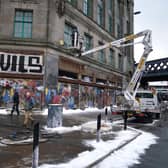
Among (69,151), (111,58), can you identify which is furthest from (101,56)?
(69,151)

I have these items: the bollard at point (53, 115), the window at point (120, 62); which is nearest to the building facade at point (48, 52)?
the bollard at point (53, 115)

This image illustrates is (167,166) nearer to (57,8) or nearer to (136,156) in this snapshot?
(136,156)

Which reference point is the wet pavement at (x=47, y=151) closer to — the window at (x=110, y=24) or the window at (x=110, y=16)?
the window at (x=110, y=24)

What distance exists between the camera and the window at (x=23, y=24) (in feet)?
75.2

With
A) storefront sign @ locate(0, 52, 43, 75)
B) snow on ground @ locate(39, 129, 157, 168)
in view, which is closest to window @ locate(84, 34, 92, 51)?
storefront sign @ locate(0, 52, 43, 75)

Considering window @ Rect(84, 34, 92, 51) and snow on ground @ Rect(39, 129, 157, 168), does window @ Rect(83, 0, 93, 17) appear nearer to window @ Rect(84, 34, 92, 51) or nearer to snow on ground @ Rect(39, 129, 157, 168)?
window @ Rect(84, 34, 92, 51)

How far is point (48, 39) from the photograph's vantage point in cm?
2270

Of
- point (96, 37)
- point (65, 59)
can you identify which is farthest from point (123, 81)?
point (65, 59)

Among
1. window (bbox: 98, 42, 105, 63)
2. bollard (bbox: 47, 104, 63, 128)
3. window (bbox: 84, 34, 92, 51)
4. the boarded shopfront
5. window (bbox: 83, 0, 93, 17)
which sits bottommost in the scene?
bollard (bbox: 47, 104, 63, 128)

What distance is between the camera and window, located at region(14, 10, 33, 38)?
902 inches

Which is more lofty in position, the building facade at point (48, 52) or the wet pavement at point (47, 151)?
the building facade at point (48, 52)

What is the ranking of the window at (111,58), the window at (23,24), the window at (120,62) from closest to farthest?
1. the window at (23,24)
2. the window at (111,58)
3. the window at (120,62)

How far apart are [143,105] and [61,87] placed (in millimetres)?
9552

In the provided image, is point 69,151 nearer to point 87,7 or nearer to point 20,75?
point 20,75
